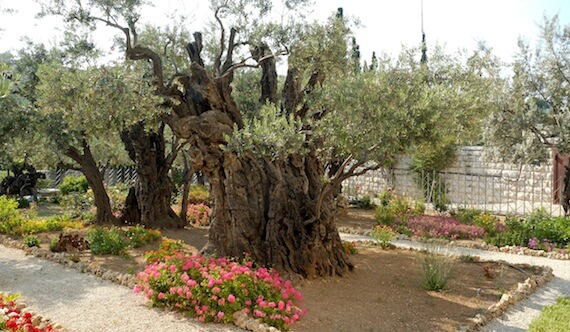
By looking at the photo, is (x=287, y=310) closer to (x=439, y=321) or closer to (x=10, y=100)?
(x=439, y=321)

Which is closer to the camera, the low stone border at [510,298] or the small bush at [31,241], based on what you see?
the low stone border at [510,298]

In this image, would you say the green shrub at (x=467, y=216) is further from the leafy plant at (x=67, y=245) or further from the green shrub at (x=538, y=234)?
the leafy plant at (x=67, y=245)

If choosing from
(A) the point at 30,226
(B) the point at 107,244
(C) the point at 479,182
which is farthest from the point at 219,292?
(C) the point at 479,182

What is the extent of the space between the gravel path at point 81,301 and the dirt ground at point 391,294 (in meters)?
0.83

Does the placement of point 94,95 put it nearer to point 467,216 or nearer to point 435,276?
point 435,276

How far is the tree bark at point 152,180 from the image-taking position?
43.8ft

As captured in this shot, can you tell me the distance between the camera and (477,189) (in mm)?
20609

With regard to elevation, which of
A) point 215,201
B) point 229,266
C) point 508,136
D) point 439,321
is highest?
point 508,136

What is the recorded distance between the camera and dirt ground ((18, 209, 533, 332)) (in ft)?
22.0

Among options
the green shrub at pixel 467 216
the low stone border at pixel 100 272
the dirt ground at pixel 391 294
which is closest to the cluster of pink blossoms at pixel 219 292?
the low stone border at pixel 100 272

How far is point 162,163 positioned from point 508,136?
1054 cm

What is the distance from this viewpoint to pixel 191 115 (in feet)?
30.9

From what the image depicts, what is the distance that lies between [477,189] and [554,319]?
15.4 meters

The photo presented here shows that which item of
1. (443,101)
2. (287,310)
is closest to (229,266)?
(287,310)
